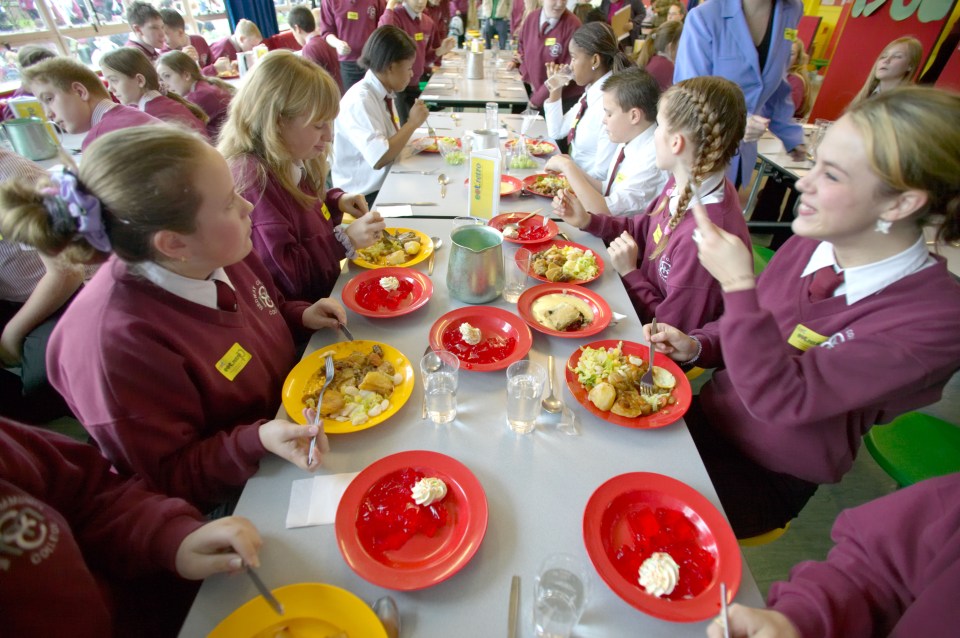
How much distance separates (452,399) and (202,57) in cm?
734

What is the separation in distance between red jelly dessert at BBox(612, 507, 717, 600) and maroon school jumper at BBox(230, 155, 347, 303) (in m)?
1.59

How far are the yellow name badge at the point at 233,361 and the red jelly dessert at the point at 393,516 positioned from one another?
54 centimetres

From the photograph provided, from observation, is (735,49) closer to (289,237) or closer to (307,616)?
(289,237)

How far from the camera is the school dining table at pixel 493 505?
32.9 inches

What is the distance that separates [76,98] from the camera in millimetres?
2742

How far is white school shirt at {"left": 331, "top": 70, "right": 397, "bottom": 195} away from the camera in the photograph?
9.53 ft

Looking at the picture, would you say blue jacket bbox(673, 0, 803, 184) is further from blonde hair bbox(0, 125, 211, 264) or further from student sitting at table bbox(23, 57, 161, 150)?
student sitting at table bbox(23, 57, 161, 150)

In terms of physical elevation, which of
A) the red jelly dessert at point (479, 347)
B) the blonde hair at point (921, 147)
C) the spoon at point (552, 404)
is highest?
the blonde hair at point (921, 147)

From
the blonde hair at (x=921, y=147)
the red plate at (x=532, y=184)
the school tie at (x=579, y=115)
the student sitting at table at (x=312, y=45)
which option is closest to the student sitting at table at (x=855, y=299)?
the blonde hair at (x=921, y=147)

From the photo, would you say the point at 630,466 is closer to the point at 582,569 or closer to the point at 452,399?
the point at 582,569

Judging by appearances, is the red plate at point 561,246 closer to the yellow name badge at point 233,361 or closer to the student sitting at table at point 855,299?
the student sitting at table at point 855,299

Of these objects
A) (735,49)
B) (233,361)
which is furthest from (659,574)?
(735,49)

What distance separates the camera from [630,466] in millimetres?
1110

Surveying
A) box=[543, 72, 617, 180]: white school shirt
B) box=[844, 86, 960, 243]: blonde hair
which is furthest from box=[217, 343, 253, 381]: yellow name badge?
box=[543, 72, 617, 180]: white school shirt
